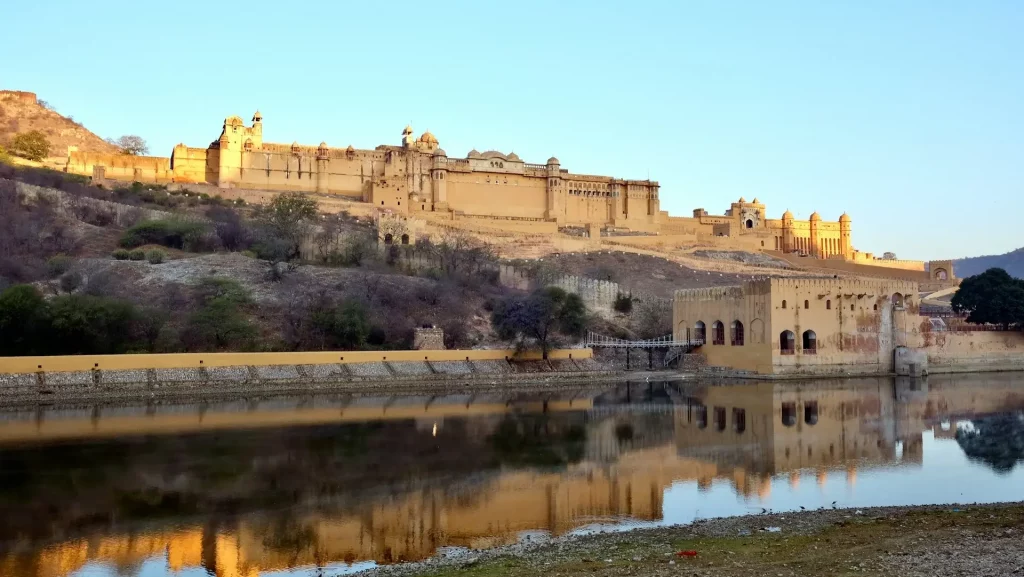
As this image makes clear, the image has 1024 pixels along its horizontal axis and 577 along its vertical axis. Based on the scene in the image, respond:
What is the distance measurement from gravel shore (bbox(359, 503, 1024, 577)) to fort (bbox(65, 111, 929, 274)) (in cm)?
4217

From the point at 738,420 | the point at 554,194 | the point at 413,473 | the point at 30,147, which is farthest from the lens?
the point at 554,194

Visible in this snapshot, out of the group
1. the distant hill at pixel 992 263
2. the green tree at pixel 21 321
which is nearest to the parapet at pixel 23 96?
the green tree at pixel 21 321

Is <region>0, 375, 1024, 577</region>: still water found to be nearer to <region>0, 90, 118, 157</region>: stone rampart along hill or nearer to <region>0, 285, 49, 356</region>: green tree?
<region>0, 285, 49, 356</region>: green tree

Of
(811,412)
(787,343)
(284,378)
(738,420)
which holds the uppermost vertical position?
(787,343)

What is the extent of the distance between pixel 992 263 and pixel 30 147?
181743 mm

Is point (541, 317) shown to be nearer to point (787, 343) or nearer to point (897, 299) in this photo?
point (787, 343)

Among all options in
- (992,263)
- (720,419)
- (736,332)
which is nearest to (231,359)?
(720,419)

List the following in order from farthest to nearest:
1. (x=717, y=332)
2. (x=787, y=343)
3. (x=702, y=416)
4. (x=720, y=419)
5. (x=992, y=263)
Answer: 1. (x=992, y=263)
2. (x=717, y=332)
3. (x=787, y=343)
4. (x=702, y=416)
5. (x=720, y=419)

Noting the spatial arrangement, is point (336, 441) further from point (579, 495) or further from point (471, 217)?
point (471, 217)

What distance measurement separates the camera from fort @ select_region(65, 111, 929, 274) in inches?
2159

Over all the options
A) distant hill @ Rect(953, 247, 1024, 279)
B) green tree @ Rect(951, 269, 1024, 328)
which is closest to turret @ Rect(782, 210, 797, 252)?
green tree @ Rect(951, 269, 1024, 328)

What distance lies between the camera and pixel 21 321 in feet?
90.2

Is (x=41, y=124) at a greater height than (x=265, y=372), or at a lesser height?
greater

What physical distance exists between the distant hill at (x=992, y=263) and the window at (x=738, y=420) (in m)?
170
